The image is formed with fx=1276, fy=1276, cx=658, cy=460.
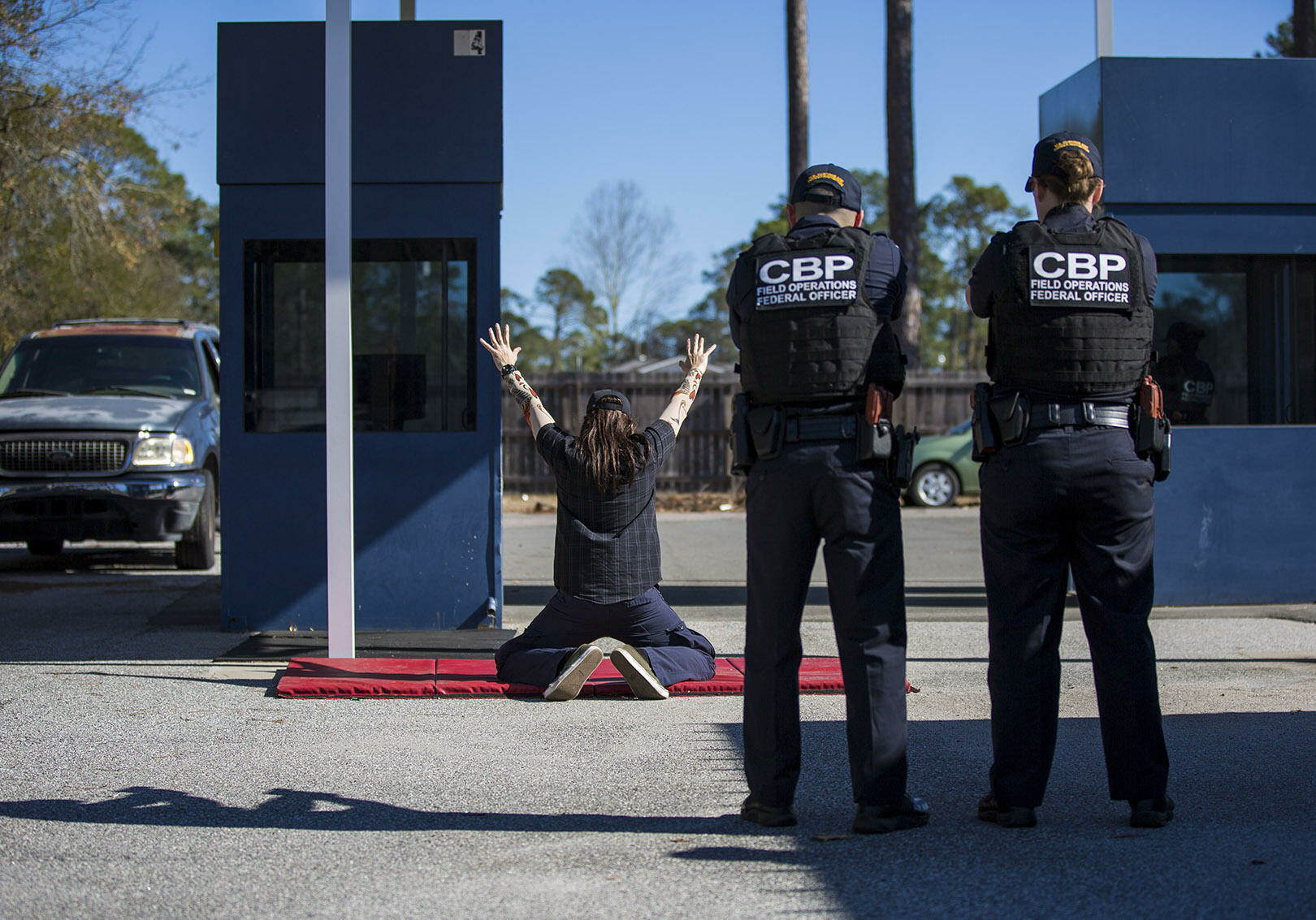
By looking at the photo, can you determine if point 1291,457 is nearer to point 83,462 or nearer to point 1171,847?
point 1171,847

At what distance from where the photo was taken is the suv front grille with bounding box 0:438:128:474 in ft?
34.0

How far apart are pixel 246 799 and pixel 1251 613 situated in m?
7.06

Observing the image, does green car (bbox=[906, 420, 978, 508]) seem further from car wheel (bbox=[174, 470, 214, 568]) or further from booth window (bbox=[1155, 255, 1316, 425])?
car wheel (bbox=[174, 470, 214, 568])

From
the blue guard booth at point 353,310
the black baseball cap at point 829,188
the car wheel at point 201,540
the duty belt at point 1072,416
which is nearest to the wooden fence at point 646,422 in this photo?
the car wheel at point 201,540

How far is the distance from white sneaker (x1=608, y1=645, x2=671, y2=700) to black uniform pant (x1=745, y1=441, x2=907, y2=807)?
1832mm

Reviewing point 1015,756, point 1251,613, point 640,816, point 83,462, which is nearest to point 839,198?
point 1015,756

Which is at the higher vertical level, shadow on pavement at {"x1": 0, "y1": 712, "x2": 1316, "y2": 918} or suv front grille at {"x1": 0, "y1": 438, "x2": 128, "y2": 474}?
Result: suv front grille at {"x1": 0, "y1": 438, "x2": 128, "y2": 474}

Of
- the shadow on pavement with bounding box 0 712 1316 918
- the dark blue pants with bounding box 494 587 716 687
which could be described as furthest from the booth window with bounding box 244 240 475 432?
the shadow on pavement with bounding box 0 712 1316 918

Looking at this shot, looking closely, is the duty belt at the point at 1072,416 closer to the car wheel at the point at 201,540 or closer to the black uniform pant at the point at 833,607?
the black uniform pant at the point at 833,607

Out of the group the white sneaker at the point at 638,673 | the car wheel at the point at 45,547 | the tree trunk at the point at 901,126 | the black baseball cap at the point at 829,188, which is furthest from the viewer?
the tree trunk at the point at 901,126

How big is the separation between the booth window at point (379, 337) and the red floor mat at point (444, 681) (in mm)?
1881

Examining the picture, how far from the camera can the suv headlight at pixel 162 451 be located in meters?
10.4

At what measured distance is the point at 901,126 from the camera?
18.5 m

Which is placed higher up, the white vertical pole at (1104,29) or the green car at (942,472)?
the white vertical pole at (1104,29)
